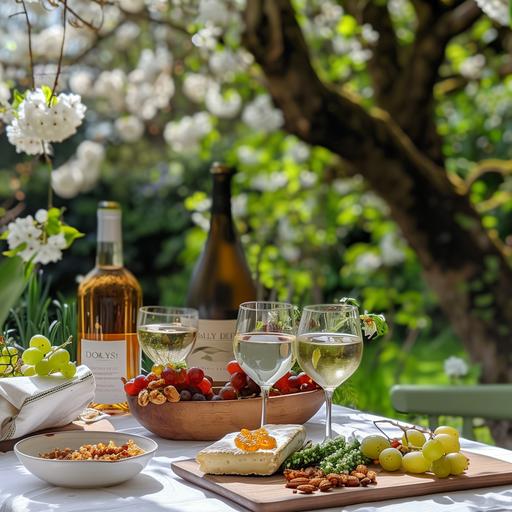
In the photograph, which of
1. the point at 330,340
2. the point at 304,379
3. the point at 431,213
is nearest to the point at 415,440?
the point at 330,340

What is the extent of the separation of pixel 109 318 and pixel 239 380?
1.23ft

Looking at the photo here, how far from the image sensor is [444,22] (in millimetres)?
3660

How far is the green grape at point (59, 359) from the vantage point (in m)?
1.54

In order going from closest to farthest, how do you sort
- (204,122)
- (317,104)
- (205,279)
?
(205,279), (317,104), (204,122)

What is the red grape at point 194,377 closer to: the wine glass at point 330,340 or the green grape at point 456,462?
the wine glass at point 330,340

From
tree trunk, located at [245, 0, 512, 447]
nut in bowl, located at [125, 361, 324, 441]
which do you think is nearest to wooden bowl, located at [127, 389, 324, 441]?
nut in bowl, located at [125, 361, 324, 441]

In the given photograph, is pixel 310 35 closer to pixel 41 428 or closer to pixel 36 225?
pixel 36 225

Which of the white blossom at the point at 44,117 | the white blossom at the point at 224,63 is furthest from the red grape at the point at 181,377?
the white blossom at the point at 224,63

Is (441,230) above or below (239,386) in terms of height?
above

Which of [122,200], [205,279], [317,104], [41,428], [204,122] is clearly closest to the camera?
[41,428]

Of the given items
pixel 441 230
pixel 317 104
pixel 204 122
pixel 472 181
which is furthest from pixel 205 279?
pixel 204 122

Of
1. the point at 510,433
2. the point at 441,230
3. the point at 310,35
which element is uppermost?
the point at 310,35

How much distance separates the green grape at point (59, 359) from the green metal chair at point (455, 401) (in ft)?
2.60

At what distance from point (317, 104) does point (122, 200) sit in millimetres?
4890
